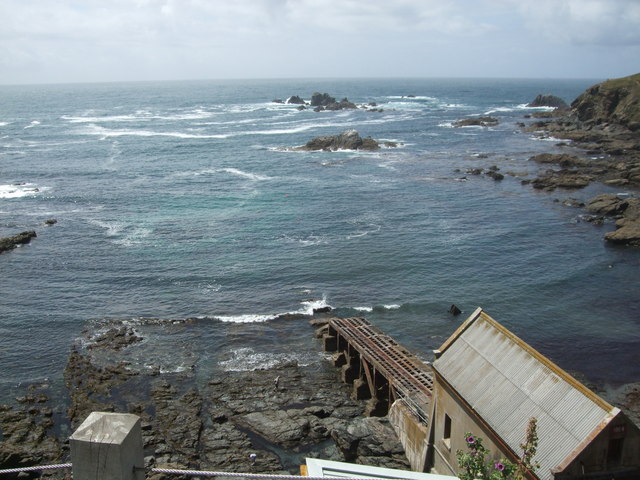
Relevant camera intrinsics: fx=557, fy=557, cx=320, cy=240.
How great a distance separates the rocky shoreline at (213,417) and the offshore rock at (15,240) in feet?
85.3

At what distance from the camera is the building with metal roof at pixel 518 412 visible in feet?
48.4

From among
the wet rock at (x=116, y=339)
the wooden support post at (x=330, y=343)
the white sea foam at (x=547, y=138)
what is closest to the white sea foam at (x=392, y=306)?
the wooden support post at (x=330, y=343)

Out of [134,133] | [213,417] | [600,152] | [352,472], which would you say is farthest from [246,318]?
[134,133]

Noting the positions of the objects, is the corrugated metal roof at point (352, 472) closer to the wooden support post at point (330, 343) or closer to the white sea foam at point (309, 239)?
the wooden support post at point (330, 343)

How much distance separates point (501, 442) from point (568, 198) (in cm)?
6563

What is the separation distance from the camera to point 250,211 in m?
72.0

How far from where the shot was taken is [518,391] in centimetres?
1755

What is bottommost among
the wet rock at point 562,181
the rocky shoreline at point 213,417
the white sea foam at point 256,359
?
the rocky shoreline at point 213,417

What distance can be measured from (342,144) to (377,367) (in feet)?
275

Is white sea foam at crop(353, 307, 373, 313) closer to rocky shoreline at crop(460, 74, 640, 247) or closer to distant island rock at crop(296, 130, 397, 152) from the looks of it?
rocky shoreline at crop(460, 74, 640, 247)

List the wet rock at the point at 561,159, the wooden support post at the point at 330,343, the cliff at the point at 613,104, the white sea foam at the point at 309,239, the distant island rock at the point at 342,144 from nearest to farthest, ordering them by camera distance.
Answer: the wooden support post at the point at 330,343
the white sea foam at the point at 309,239
the wet rock at the point at 561,159
the distant island rock at the point at 342,144
the cliff at the point at 613,104

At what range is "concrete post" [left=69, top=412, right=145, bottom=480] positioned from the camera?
6617 millimetres

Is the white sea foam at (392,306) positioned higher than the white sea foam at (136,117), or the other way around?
the white sea foam at (136,117)

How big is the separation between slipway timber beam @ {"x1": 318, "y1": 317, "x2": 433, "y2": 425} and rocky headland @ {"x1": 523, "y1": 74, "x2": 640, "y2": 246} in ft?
113
